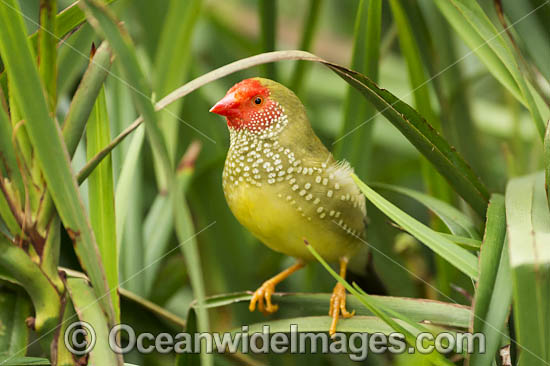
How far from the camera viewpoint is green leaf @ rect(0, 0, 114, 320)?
2.28 ft

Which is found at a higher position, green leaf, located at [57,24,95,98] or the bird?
green leaf, located at [57,24,95,98]

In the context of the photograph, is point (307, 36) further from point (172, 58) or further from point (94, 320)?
point (94, 320)

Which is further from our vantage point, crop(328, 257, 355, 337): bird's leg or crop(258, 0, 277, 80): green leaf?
crop(258, 0, 277, 80): green leaf

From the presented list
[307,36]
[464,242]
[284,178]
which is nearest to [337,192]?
[284,178]

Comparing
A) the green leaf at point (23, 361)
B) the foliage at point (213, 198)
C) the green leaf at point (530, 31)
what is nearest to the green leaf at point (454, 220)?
the foliage at point (213, 198)

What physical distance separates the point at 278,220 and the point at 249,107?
16 cm

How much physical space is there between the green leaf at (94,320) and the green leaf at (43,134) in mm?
67

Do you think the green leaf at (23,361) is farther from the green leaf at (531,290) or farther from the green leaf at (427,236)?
the green leaf at (531,290)

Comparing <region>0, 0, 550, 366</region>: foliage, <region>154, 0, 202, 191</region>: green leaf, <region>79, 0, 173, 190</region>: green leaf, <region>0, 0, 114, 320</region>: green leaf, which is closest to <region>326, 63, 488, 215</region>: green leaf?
<region>0, 0, 550, 366</region>: foliage

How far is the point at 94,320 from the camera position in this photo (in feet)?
2.57

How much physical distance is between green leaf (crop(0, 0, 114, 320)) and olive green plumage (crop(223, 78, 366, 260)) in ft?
0.76

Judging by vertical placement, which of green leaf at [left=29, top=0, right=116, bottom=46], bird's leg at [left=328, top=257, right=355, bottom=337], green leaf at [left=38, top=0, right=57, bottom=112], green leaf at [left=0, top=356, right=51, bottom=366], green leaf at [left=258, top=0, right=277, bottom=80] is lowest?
green leaf at [left=0, top=356, right=51, bottom=366]

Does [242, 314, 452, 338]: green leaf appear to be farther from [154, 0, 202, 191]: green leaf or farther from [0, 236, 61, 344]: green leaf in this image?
[154, 0, 202, 191]: green leaf

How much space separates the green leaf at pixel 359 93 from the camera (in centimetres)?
93
